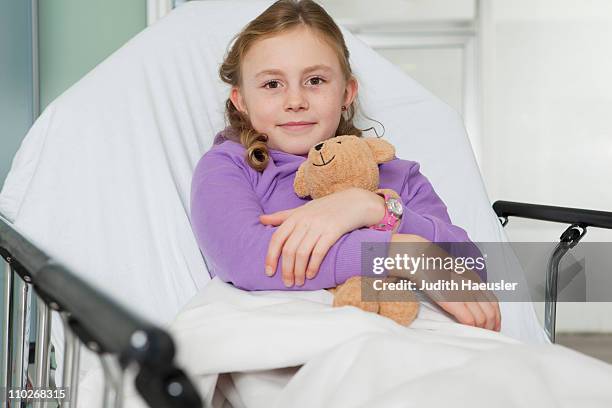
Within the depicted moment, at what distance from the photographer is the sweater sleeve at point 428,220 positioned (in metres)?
1.09

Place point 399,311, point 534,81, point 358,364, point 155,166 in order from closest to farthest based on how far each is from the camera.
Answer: point 358,364 < point 399,311 < point 155,166 < point 534,81

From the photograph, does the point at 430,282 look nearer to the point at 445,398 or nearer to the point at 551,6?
the point at 445,398

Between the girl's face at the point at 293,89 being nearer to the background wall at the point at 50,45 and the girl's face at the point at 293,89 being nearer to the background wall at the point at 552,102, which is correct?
the background wall at the point at 50,45

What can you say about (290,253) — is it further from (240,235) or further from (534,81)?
(534,81)

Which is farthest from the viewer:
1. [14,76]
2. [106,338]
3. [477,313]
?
[14,76]

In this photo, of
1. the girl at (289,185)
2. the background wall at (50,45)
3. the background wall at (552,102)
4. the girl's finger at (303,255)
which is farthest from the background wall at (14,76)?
the background wall at (552,102)

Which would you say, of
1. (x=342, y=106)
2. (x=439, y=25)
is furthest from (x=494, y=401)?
(x=439, y=25)

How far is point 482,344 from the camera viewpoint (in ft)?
2.51

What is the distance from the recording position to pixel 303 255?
976 mm

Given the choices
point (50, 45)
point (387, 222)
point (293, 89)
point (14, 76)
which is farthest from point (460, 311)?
point (50, 45)

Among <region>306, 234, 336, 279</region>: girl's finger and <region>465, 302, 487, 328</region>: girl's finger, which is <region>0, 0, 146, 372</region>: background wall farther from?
<region>465, 302, 487, 328</region>: girl's finger

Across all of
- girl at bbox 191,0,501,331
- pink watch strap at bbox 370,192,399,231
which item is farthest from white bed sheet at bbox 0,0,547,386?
pink watch strap at bbox 370,192,399,231

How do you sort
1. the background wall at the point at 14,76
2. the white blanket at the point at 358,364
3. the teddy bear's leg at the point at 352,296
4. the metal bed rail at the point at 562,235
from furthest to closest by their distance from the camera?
the background wall at the point at 14,76
the metal bed rail at the point at 562,235
the teddy bear's leg at the point at 352,296
the white blanket at the point at 358,364

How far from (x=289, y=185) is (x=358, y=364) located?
0.51m
